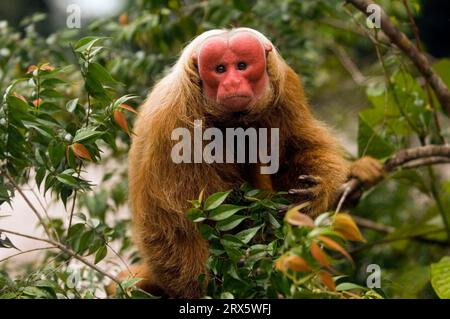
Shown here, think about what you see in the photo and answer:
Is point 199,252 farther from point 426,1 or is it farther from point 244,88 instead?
point 426,1

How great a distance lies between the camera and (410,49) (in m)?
3.49

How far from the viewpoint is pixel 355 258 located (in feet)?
17.5

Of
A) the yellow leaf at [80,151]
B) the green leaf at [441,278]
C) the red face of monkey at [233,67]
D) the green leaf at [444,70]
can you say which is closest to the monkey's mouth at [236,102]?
the red face of monkey at [233,67]

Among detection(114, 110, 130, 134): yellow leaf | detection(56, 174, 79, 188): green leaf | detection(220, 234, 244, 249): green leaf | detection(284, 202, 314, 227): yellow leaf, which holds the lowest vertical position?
A: detection(220, 234, 244, 249): green leaf

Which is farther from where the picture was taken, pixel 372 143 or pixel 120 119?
pixel 372 143

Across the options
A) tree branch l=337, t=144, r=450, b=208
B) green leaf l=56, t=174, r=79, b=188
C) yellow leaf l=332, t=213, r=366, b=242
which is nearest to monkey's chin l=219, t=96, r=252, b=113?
green leaf l=56, t=174, r=79, b=188

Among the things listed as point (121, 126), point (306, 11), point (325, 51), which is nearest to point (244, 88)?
point (121, 126)

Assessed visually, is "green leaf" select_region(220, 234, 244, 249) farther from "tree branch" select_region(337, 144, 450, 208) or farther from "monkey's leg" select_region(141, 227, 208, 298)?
"tree branch" select_region(337, 144, 450, 208)

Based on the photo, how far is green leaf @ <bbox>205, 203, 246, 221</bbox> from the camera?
7.56 feet

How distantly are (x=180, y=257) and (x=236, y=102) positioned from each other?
2.48 ft

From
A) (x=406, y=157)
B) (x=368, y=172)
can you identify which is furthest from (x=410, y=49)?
(x=368, y=172)

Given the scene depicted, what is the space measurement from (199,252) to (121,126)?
745 millimetres

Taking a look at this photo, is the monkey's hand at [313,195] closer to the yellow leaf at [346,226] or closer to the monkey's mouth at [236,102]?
the monkey's mouth at [236,102]

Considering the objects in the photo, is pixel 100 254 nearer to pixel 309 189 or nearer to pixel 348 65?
pixel 309 189
